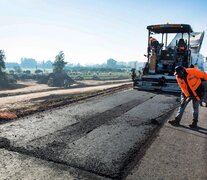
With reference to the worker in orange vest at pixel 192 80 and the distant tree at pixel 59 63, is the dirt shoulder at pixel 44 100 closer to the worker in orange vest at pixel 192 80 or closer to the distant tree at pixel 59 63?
the worker in orange vest at pixel 192 80

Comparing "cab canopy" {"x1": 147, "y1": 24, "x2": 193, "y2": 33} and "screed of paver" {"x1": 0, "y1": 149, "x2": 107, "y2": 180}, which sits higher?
"cab canopy" {"x1": 147, "y1": 24, "x2": 193, "y2": 33}

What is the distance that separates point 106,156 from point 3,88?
145 feet

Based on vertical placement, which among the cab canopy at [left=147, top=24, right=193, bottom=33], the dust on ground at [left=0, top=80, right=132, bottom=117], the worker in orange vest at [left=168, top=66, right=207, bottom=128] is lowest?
the dust on ground at [left=0, top=80, right=132, bottom=117]

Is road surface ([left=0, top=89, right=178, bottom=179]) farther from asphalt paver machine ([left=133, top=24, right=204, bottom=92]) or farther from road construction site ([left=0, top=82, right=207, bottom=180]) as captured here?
asphalt paver machine ([left=133, top=24, right=204, bottom=92])

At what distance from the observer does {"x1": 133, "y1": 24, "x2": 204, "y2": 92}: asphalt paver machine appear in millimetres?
11938

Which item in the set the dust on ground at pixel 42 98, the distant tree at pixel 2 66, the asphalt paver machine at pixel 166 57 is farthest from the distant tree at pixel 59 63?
the asphalt paver machine at pixel 166 57

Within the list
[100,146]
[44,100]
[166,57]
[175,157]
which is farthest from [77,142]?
[44,100]

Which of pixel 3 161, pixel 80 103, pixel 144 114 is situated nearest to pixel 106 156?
pixel 3 161

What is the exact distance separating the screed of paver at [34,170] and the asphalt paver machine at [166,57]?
9134 millimetres

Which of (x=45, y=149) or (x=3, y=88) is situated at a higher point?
(x=45, y=149)

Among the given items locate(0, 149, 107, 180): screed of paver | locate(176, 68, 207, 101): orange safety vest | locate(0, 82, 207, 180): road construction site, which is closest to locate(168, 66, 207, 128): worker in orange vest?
locate(176, 68, 207, 101): orange safety vest

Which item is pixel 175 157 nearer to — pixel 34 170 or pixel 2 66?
pixel 34 170

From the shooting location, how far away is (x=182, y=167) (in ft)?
12.1

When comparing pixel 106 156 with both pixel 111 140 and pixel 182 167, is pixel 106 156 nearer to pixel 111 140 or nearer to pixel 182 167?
pixel 111 140
